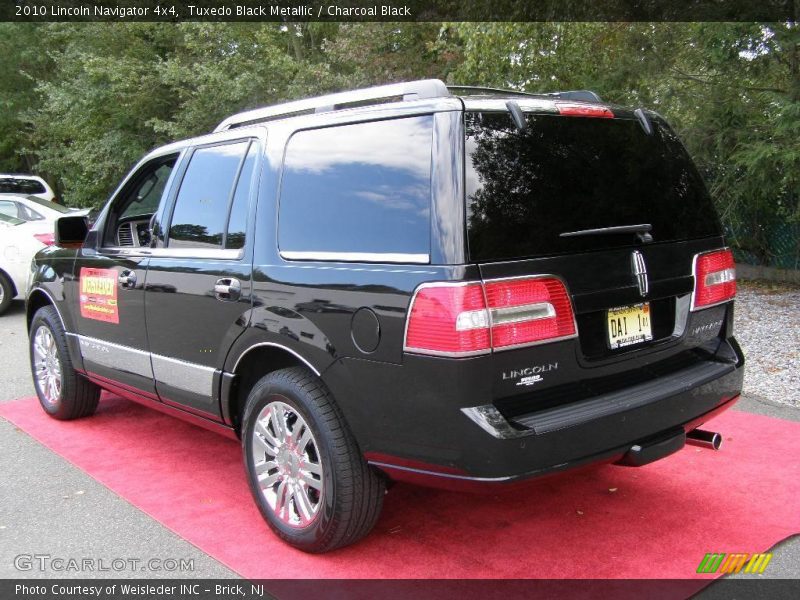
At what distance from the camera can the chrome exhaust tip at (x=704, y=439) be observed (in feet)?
10.8

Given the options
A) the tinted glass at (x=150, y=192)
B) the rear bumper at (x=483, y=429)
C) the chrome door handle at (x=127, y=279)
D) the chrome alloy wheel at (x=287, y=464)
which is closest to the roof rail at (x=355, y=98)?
the tinted glass at (x=150, y=192)

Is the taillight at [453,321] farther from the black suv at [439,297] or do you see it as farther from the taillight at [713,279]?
the taillight at [713,279]

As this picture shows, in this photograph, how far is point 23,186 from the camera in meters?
16.2

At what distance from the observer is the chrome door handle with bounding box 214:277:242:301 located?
3.44 metres

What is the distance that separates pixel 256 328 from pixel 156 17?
16.2 m

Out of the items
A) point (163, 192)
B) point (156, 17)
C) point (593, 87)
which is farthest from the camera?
point (156, 17)

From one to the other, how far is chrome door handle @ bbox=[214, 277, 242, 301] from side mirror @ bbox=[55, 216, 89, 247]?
6.13ft

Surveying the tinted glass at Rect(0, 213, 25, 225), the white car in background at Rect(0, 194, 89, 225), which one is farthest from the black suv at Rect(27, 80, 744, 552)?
the white car in background at Rect(0, 194, 89, 225)

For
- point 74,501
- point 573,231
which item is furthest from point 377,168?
point 74,501

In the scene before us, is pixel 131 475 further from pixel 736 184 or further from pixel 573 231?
pixel 736 184

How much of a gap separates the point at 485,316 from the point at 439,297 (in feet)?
0.59

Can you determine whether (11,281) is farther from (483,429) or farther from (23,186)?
(483,429)

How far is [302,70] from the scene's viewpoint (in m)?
14.2

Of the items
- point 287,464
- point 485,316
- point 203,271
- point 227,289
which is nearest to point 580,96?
point 485,316
